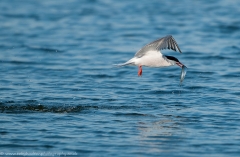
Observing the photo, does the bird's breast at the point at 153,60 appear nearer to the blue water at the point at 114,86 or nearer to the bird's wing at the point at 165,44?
the bird's wing at the point at 165,44

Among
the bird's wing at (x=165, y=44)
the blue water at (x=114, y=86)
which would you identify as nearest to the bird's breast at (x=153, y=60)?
the bird's wing at (x=165, y=44)

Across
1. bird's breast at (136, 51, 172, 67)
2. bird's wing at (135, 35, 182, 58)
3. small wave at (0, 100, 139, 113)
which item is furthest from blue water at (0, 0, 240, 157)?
bird's wing at (135, 35, 182, 58)

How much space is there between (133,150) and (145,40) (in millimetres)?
10601

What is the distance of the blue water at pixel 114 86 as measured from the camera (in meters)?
8.30

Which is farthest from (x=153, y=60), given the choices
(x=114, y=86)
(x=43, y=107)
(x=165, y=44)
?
(x=114, y=86)

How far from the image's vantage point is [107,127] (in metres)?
9.00

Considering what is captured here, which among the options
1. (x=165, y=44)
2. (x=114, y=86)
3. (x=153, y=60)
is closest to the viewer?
(x=165, y=44)

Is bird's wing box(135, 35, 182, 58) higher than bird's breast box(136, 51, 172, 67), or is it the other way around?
bird's wing box(135, 35, 182, 58)

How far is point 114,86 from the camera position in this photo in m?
12.3

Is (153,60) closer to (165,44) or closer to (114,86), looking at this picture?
(165,44)

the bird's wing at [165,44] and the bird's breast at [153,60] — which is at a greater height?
the bird's wing at [165,44]

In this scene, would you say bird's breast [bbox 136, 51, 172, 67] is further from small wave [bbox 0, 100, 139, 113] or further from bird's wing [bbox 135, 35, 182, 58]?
small wave [bbox 0, 100, 139, 113]

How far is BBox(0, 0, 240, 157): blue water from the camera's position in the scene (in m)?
8.30

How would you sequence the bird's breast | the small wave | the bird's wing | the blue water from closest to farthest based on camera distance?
1. the blue water
2. the bird's wing
3. the small wave
4. the bird's breast
